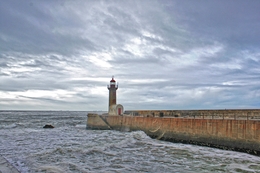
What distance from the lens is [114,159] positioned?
12469 millimetres

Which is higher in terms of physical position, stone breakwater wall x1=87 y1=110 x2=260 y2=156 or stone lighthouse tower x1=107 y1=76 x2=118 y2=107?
stone lighthouse tower x1=107 y1=76 x2=118 y2=107

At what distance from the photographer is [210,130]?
53.4 feet

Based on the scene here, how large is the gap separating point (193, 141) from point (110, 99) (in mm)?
19463

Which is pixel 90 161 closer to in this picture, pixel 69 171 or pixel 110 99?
pixel 69 171

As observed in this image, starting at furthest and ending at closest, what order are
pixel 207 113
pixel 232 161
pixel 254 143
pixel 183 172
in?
pixel 207 113 → pixel 254 143 → pixel 232 161 → pixel 183 172

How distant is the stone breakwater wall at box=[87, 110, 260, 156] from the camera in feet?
45.2

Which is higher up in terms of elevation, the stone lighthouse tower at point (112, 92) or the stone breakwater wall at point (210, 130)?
the stone lighthouse tower at point (112, 92)

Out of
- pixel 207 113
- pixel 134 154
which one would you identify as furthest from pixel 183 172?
pixel 207 113

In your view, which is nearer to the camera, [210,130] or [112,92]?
[210,130]

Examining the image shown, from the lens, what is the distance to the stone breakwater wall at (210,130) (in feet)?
45.2

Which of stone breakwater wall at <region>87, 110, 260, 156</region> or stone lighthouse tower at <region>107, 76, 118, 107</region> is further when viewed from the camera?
stone lighthouse tower at <region>107, 76, 118, 107</region>

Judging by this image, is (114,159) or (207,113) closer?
(114,159)

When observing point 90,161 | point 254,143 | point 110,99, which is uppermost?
point 110,99

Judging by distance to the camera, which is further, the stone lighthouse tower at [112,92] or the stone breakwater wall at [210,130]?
the stone lighthouse tower at [112,92]
